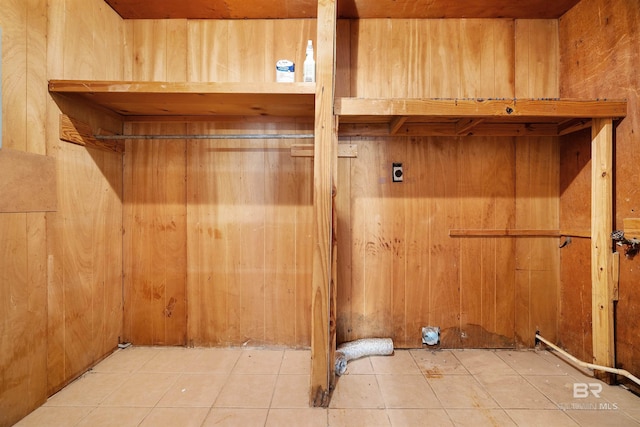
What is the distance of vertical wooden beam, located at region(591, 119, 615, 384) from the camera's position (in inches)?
65.7

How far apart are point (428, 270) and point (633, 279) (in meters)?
1.08

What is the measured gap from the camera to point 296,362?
76.0 inches

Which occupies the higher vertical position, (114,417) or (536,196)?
(536,196)

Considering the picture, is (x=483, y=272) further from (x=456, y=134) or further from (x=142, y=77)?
(x=142, y=77)

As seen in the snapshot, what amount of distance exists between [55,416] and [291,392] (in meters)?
1.16

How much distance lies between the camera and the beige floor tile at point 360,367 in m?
1.82

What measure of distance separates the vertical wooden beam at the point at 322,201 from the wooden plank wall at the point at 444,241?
1.91 ft

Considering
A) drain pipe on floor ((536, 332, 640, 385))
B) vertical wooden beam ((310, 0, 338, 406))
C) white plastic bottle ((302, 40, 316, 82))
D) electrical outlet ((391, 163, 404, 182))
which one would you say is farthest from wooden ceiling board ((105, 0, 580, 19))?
drain pipe on floor ((536, 332, 640, 385))

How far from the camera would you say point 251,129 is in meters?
2.09

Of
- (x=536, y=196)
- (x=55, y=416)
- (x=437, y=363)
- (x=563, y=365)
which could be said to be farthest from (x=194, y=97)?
(x=563, y=365)

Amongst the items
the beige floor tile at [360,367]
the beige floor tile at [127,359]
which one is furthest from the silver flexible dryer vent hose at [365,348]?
the beige floor tile at [127,359]

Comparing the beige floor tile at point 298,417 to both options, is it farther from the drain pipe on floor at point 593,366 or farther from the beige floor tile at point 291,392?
the drain pipe on floor at point 593,366

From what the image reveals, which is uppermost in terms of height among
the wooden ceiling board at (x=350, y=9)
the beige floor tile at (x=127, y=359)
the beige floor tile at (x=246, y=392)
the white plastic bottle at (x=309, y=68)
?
the wooden ceiling board at (x=350, y=9)

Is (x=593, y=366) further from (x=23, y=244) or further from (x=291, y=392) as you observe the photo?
(x=23, y=244)
